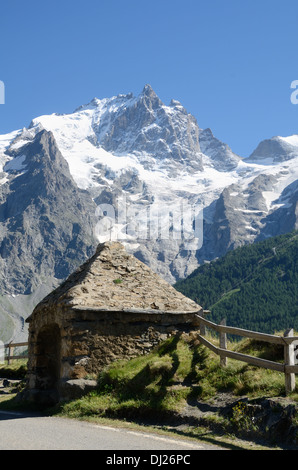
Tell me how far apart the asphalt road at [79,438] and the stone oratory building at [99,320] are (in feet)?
11.0

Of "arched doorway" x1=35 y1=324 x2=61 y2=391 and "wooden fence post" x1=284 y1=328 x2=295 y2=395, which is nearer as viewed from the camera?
"wooden fence post" x1=284 y1=328 x2=295 y2=395

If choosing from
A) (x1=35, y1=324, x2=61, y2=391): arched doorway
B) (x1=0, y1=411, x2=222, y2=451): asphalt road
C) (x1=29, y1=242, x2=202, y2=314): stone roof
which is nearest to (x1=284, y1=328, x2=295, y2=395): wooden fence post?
(x1=0, y1=411, x2=222, y2=451): asphalt road

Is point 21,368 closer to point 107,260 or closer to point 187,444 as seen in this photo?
point 107,260

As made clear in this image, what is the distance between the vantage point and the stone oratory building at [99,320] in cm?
1697

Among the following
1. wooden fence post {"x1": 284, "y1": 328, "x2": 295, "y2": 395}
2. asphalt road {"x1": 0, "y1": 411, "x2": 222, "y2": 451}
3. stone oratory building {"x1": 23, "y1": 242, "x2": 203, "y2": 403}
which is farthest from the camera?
stone oratory building {"x1": 23, "y1": 242, "x2": 203, "y2": 403}

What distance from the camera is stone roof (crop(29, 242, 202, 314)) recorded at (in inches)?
707

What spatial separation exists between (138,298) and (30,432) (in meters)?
7.88

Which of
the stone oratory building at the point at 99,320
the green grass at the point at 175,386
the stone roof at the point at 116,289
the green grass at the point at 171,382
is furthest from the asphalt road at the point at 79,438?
the stone roof at the point at 116,289

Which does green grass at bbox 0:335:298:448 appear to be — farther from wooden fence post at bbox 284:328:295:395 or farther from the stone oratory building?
the stone oratory building

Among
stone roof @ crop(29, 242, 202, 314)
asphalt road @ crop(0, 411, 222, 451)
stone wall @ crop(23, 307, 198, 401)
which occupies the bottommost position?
asphalt road @ crop(0, 411, 222, 451)

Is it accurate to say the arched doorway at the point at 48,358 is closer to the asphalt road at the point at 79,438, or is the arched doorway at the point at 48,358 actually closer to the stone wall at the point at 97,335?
the stone wall at the point at 97,335

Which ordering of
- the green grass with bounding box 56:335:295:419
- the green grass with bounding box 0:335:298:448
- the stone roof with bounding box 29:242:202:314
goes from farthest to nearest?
the stone roof with bounding box 29:242:202:314
the green grass with bounding box 56:335:295:419
the green grass with bounding box 0:335:298:448
